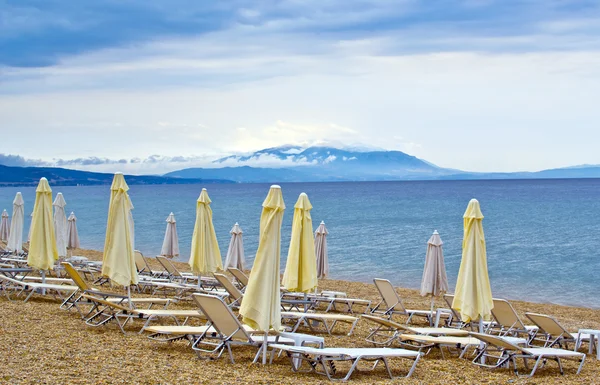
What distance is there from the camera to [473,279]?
9.43 meters

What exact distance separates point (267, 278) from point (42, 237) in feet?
18.8

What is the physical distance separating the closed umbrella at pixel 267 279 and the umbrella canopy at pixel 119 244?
270 centimetres

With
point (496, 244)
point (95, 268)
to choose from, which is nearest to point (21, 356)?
point (95, 268)

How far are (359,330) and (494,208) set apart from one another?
66.9 meters

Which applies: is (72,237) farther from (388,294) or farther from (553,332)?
(553,332)

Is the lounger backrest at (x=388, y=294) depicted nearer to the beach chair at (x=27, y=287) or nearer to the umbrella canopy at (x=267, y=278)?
the umbrella canopy at (x=267, y=278)

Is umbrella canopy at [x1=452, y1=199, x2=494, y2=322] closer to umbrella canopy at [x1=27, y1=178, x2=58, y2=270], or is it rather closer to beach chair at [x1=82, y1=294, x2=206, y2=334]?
beach chair at [x1=82, y1=294, x2=206, y2=334]

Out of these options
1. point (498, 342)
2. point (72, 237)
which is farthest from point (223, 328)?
point (72, 237)

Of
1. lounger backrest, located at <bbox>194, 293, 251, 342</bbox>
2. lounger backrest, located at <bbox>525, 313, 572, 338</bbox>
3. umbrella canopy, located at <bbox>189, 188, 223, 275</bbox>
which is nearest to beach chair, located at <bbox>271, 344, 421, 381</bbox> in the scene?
lounger backrest, located at <bbox>194, 293, 251, 342</bbox>

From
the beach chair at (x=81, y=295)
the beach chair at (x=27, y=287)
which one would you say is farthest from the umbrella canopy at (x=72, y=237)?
the beach chair at (x=81, y=295)

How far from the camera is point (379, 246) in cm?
3619

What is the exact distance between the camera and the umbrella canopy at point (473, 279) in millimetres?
9352

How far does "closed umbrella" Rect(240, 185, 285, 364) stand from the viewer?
7898mm

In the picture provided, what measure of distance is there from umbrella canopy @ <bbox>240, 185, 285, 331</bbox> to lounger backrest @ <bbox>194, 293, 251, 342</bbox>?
0.17 m
